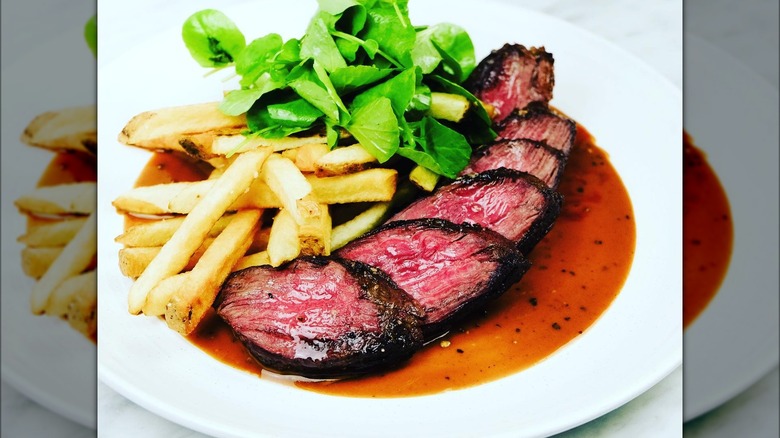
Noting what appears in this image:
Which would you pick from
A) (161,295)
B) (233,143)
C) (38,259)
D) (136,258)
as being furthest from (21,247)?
(233,143)

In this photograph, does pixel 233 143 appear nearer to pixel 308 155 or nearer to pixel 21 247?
pixel 308 155

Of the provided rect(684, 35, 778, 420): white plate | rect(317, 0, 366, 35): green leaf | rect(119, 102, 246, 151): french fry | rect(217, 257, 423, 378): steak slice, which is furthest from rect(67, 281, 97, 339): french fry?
rect(684, 35, 778, 420): white plate

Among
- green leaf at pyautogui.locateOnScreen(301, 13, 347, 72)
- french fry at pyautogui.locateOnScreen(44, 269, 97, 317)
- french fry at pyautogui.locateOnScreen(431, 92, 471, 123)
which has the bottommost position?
french fry at pyautogui.locateOnScreen(44, 269, 97, 317)

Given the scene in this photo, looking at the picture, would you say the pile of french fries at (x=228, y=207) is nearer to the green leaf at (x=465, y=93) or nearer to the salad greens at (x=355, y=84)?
the salad greens at (x=355, y=84)

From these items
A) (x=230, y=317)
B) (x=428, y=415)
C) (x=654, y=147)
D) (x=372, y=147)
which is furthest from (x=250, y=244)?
(x=654, y=147)

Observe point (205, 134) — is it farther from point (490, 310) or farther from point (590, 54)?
point (590, 54)

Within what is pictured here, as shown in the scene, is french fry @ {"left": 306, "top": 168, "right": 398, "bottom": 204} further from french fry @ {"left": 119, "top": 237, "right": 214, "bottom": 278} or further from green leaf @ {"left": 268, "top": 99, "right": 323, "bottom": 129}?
french fry @ {"left": 119, "top": 237, "right": 214, "bottom": 278}
